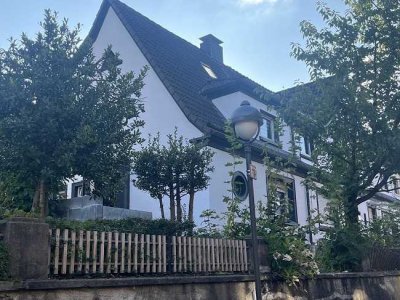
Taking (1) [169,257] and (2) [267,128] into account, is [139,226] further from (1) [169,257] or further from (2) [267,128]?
(2) [267,128]

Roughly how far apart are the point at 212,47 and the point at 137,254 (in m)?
19.1

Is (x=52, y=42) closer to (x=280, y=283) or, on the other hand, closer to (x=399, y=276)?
(x=280, y=283)

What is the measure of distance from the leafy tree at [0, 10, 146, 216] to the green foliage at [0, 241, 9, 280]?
2838 mm

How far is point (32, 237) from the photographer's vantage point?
18.7 ft

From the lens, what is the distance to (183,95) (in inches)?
623

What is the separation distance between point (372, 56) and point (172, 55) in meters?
8.25

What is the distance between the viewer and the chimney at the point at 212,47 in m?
24.5

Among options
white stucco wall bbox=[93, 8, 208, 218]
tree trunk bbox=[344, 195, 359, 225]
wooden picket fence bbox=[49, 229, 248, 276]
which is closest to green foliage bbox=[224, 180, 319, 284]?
wooden picket fence bbox=[49, 229, 248, 276]

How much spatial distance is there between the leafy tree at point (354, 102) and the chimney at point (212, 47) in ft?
36.6

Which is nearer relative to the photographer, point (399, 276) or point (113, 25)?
point (399, 276)

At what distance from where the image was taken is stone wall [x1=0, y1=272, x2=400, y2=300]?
18.2 feet

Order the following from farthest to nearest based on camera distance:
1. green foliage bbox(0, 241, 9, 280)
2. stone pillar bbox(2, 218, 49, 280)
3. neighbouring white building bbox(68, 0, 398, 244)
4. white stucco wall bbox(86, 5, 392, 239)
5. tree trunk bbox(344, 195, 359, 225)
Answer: neighbouring white building bbox(68, 0, 398, 244), white stucco wall bbox(86, 5, 392, 239), tree trunk bbox(344, 195, 359, 225), stone pillar bbox(2, 218, 49, 280), green foliage bbox(0, 241, 9, 280)

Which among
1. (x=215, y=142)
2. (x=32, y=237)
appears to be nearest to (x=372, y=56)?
(x=215, y=142)

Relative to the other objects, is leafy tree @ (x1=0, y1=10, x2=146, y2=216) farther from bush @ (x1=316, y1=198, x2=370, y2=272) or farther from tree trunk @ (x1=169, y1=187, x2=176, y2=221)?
bush @ (x1=316, y1=198, x2=370, y2=272)
